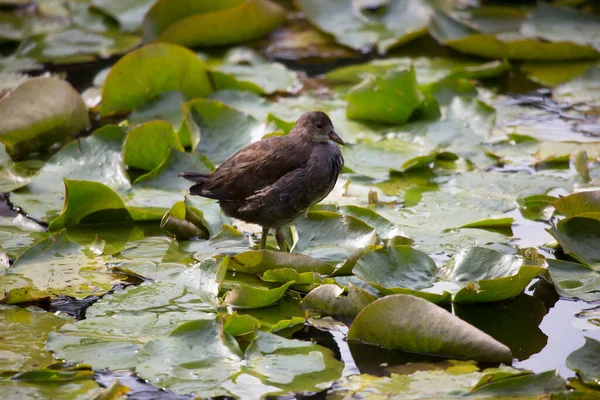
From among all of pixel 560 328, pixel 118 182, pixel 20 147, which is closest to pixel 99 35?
pixel 20 147

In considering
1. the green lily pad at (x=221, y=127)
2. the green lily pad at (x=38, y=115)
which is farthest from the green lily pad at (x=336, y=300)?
the green lily pad at (x=38, y=115)

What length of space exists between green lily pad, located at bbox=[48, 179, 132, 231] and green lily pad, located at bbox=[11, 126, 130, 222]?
9.6 inches

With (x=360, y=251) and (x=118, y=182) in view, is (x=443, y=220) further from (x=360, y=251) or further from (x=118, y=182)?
(x=118, y=182)

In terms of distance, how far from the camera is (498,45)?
749cm

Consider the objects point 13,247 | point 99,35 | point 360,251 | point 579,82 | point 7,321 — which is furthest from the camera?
point 99,35

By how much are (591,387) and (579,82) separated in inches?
169

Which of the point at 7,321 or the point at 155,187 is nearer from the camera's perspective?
the point at 7,321

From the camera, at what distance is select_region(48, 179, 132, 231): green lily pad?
471 cm

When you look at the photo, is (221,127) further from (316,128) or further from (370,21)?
(370,21)

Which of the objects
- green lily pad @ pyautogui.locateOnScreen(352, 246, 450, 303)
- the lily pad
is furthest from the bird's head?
the lily pad

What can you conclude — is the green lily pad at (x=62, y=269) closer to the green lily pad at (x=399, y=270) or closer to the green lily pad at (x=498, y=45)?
the green lily pad at (x=399, y=270)

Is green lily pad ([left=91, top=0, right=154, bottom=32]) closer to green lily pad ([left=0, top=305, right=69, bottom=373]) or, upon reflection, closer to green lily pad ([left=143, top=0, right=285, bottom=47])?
green lily pad ([left=143, top=0, right=285, bottom=47])

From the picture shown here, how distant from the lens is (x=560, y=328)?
381cm

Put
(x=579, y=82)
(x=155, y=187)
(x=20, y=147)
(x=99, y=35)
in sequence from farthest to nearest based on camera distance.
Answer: (x=99, y=35) → (x=579, y=82) → (x=20, y=147) → (x=155, y=187)
